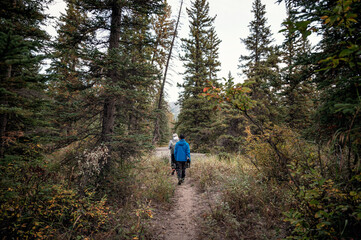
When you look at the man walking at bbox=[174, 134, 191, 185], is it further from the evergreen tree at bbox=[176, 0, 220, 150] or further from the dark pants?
the evergreen tree at bbox=[176, 0, 220, 150]

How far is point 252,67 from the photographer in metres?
13.8

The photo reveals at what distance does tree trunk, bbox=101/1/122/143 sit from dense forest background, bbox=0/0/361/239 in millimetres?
39

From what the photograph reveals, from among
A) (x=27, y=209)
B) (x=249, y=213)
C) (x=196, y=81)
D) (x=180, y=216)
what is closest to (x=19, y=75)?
(x=27, y=209)

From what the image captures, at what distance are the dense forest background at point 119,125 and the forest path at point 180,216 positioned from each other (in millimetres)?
649

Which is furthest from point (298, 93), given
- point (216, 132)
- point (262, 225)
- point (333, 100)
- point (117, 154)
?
point (117, 154)

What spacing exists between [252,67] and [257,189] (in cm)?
1236

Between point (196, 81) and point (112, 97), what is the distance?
40.1ft

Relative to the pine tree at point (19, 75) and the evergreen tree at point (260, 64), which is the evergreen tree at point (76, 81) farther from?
the evergreen tree at point (260, 64)

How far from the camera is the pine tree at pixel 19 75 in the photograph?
2.19 meters

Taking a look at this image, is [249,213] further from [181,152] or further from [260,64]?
[260,64]

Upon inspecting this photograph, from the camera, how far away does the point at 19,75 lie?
3416 millimetres

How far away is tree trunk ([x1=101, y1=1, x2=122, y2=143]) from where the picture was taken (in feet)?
18.1

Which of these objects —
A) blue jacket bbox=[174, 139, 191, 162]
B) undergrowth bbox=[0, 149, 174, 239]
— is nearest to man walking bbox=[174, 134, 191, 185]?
blue jacket bbox=[174, 139, 191, 162]

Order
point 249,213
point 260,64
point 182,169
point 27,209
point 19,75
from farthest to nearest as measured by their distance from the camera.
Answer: point 260,64 < point 182,169 < point 249,213 < point 19,75 < point 27,209
